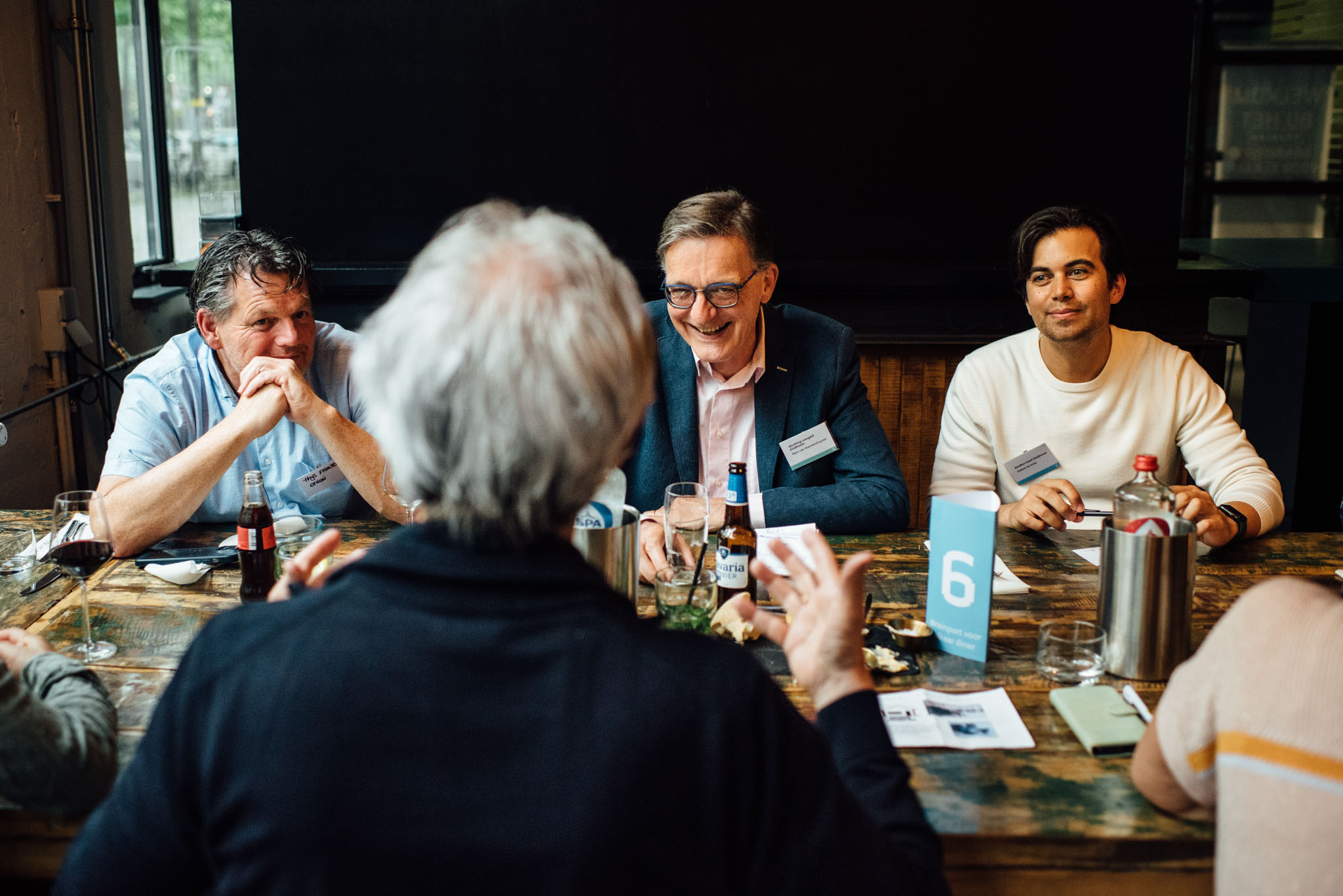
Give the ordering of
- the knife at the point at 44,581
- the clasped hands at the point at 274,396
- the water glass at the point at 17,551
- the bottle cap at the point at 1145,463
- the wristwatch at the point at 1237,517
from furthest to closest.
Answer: the clasped hands at the point at 274,396, the wristwatch at the point at 1237,517, the water glass at the point at 17,551, the knife at the point at 44,581, the bottle cap at the point at 1145,463

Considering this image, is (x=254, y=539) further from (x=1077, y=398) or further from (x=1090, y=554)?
(x=1077, y=398)

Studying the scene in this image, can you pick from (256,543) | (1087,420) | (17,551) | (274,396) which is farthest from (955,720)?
(17,551)

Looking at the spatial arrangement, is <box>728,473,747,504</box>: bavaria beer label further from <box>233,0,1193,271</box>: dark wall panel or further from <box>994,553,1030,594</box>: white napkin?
<box>233,0,1193,271</box>: dark wall panel

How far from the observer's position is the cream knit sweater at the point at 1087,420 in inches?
100

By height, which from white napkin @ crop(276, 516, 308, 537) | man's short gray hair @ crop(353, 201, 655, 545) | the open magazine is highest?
man's short gray hair @ crop(353, 201, 655, 545)

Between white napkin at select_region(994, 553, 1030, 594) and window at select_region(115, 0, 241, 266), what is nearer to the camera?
white napkin at select_region(994, 553, 1030, 594)

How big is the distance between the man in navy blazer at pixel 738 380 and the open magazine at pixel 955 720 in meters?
0.84

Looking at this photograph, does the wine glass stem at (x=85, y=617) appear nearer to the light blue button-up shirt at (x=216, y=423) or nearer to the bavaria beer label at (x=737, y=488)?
the light blue button-up shirt at (x=216, y=423)

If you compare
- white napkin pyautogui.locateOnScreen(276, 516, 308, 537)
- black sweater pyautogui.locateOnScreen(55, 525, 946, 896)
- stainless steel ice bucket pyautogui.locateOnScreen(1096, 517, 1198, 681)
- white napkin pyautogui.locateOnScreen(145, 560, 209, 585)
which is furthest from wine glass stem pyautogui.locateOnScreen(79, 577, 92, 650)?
stainless steel ice bucket pyautogui.locateOnScreen(1096, 517, 1198, 681)

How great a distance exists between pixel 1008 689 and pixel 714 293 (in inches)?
47.1

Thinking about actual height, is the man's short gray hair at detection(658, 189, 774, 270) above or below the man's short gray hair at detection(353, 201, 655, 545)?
above

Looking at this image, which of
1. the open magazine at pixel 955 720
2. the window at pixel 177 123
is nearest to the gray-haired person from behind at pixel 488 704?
the open magazine at pixel 955 720

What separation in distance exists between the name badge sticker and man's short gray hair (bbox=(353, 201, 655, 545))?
1.59m

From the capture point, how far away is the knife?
73.5 inches
